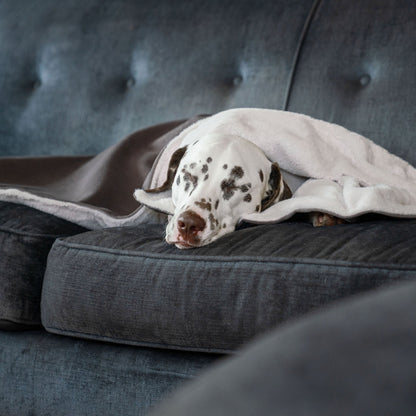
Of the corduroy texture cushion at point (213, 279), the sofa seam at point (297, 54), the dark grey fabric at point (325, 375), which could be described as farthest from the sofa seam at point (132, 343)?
A: the sofa seam at point (297, 54)

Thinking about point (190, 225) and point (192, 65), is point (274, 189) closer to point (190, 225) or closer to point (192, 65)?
point (190, 225)

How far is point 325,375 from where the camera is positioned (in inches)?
16.2

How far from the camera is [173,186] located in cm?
201

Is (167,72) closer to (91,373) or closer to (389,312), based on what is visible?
(91,373)

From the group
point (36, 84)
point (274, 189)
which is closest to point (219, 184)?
point (274, 189)

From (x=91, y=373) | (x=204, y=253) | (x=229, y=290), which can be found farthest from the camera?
(x=91, y=373)

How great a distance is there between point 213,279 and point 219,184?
19.8 inches

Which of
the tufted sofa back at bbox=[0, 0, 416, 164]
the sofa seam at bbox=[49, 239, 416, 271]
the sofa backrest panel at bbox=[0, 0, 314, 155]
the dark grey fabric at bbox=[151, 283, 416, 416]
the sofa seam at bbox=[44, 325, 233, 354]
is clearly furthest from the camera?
the sofa backrest panel at bbox=[0, 0, 314, 155]

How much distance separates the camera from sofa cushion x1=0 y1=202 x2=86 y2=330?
1860mm

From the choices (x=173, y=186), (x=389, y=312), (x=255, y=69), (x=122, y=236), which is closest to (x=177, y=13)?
(x=255, y=69)

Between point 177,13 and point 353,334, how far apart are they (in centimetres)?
303

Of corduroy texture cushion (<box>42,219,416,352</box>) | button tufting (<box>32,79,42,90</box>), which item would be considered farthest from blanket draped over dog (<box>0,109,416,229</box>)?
button tufting (<box>32,79,42,90</box>)

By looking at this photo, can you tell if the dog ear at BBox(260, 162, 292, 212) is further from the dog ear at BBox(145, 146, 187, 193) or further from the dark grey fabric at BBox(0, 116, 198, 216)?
the dark grey fabric at BBox(0, 116, 198, 216)

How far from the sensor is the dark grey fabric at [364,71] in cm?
247
